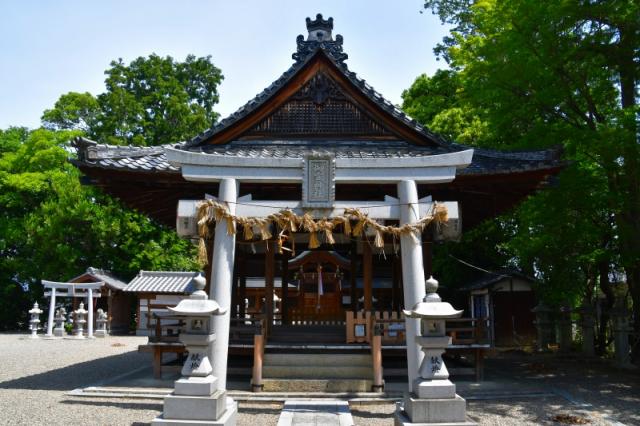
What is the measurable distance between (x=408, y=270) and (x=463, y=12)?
2078 centimetres

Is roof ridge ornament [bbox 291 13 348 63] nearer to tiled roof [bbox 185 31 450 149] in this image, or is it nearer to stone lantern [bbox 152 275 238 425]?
tiled roof [bbox 185 31 450 149]

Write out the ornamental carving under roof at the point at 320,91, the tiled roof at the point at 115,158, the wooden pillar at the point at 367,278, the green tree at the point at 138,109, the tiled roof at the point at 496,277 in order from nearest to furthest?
the tiled roof at the point at 115,158 < the wooden pillar at the point at 367,278 < the ornamental carving under roof at the point at 320,91 < the tiled roof at the point at 496,277 < the green tree at the point at 138,109

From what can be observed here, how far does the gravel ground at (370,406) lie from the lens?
26.8 feet

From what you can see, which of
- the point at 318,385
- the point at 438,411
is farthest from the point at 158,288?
the point at 438,411

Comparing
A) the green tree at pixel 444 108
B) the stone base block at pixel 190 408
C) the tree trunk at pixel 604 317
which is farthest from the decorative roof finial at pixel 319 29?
the tree trunk at pixel 604 317

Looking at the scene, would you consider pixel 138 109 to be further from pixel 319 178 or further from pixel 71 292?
pixel 319 178

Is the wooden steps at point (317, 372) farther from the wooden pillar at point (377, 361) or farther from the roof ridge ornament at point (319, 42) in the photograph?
the roof ridge ornament at point (319, 42)

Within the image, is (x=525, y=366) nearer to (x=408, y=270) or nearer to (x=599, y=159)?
(x=599, y=159)

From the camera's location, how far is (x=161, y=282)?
30.4m

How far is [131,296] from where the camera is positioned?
3428cm

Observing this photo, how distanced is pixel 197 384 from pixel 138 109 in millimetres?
32788

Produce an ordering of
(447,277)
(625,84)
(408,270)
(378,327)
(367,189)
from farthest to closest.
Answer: (447,277)
(625,84)
(367,189)
(378,327)
(408,270)

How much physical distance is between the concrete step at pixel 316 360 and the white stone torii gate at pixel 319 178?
277 centimetres

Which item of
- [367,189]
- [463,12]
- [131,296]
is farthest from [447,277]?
[131,296]
